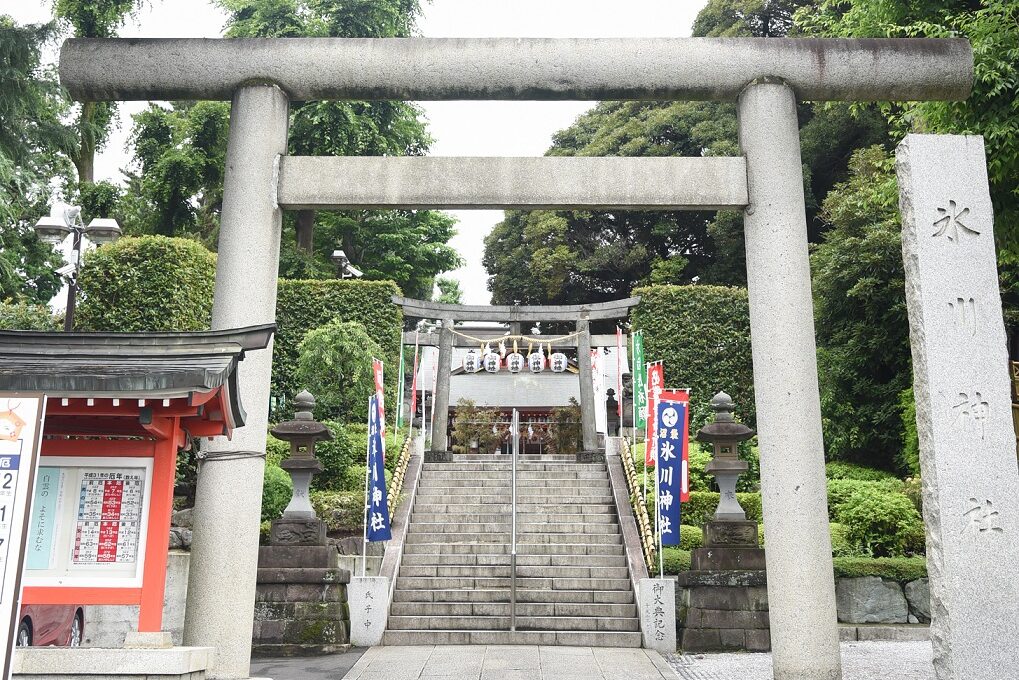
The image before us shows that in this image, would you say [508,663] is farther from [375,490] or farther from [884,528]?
[884,528]

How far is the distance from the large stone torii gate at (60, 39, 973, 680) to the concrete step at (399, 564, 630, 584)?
5.80 m

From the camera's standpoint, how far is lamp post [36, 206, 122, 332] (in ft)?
35.8

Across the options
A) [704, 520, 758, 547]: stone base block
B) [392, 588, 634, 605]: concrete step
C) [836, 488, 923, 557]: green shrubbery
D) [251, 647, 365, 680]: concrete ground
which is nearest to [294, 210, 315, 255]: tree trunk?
[392, 588, 634, 605]: concrete step

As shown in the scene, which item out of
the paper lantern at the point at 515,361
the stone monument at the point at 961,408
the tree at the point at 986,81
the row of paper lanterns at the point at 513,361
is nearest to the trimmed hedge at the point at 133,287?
the row of paper lanterns at the point at 513,361

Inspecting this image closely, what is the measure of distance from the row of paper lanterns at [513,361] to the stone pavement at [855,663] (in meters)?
9.80

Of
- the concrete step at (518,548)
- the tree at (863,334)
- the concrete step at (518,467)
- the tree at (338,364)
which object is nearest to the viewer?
the concrete step at (518,548)

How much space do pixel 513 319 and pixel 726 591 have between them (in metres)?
9.89

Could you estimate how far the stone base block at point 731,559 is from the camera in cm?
1084

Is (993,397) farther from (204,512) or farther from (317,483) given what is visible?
(317,483)

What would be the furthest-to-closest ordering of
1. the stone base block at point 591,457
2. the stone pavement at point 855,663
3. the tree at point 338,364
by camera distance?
the stone base block at point 591,457 → the tree at point 338,364 → the stone pavement at point 855,663

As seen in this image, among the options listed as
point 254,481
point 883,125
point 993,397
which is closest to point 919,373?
point 993,397

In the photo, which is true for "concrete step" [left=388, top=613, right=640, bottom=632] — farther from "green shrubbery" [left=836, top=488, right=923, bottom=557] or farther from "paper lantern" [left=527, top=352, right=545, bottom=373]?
"paper lantern" [left=527, top=352, right=545, bottom=373]

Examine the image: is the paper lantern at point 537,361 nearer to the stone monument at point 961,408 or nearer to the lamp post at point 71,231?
the lamp post at point 71,231

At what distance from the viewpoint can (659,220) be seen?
88.8 feet
